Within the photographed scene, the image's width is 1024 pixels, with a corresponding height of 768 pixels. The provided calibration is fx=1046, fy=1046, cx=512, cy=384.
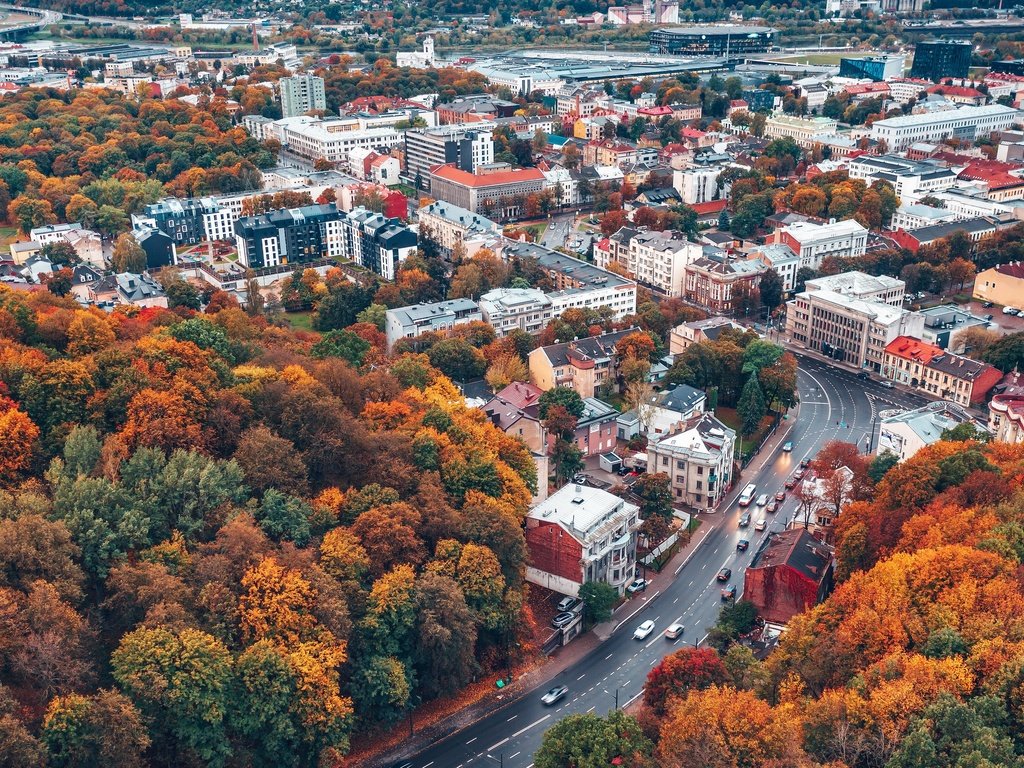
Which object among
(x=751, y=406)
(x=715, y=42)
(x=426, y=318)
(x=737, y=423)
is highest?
(x=715, y=42)

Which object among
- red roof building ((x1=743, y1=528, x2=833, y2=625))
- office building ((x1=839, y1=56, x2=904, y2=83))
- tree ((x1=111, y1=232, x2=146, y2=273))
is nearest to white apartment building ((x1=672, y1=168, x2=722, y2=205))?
tree ((x1=111, y1=232, x2=146, y2=273))

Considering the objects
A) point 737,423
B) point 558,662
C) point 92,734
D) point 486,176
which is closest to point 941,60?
point 486,176

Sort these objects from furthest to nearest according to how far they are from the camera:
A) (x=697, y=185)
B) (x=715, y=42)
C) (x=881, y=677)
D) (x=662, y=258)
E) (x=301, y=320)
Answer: (x=715, y=42) → (x=697, y=185) → (x=662, y=258) → (x=301, y=320) → (x=881, y=677)

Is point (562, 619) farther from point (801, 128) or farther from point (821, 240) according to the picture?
point (801, 128)

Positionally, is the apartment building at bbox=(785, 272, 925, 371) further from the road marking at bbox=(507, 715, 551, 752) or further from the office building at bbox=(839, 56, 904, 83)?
the office building at bbox=(839, 56, 904, 83)

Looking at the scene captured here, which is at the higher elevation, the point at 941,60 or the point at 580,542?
the point at 941,60

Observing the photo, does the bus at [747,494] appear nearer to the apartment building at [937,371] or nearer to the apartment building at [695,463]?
the apartment building at [695,463]
